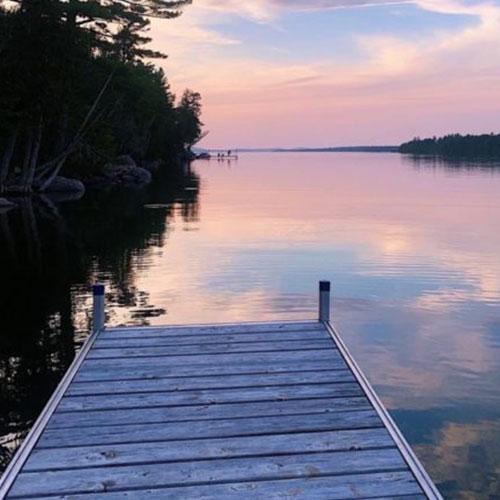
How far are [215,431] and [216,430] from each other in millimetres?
25

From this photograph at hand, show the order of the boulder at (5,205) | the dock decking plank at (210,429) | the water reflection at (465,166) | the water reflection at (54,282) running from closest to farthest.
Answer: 1. the dock decking plank at (210,429)
2. the water reflection at (54,282)
3. the boulder at (5,205)
4. the water reflection at (465,166)

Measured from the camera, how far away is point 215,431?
6.52m

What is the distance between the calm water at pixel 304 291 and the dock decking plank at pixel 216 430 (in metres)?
1.46

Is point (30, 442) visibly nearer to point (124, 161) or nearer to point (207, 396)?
point (207, 396)

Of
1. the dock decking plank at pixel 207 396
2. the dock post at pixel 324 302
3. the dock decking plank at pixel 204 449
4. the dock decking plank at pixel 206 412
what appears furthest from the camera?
the dock post at pixel 324 302

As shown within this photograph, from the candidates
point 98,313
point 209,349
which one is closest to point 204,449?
point 209,349

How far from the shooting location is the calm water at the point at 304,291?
9.52 m

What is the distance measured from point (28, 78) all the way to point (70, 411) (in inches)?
1413

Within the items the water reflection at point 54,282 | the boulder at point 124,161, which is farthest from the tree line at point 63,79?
the boulder at point 124,161

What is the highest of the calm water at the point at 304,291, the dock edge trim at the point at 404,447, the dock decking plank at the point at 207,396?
the dock edge trim at the point at 404,447

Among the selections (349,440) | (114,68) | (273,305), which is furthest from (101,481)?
(114,68)

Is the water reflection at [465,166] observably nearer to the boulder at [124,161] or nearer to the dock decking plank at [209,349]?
the boulder at [124,161]

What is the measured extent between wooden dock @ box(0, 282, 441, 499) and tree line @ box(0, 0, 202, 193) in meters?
33.0

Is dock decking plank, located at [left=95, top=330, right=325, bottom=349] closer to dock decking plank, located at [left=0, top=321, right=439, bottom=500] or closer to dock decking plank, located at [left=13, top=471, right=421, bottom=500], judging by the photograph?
dock decking plank, located at [left=0, top=321, right=439, bottom=500]
